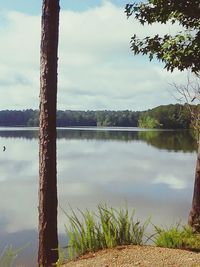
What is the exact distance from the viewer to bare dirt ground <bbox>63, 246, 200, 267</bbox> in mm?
7438

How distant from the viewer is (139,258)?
25.2ft

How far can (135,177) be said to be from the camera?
106 feet

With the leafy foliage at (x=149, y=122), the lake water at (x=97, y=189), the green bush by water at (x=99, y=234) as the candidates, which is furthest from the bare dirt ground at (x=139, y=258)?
the leafy foliage at (x=149, y=122)

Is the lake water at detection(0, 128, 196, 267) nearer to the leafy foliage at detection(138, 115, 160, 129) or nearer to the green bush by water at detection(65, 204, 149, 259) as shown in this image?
the green bush by water at detection(65, 204, 149, 259)

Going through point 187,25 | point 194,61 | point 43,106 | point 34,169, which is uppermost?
point 187,25

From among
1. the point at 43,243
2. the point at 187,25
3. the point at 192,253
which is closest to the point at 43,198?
the point at 43,243

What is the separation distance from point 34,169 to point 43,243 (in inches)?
1114

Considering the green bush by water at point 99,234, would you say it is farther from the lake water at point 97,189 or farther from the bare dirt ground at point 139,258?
the lake water at point 97,189

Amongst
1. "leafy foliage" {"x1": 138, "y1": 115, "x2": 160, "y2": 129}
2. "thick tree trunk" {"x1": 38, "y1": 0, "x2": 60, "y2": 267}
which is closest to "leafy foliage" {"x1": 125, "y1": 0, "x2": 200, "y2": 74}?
"thick tree trunk" {"x1": 38, "y1": 0, "x2": 60, "y2": 267}

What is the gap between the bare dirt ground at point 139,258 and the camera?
7.44m

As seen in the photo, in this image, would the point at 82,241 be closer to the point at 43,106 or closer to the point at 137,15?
the point at 43,106

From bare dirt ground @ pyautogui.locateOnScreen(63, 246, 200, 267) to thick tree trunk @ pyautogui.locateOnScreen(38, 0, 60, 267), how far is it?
73 cm

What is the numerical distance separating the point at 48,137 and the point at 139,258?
8.61 feet

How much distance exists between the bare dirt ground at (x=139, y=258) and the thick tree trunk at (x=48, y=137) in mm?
730
